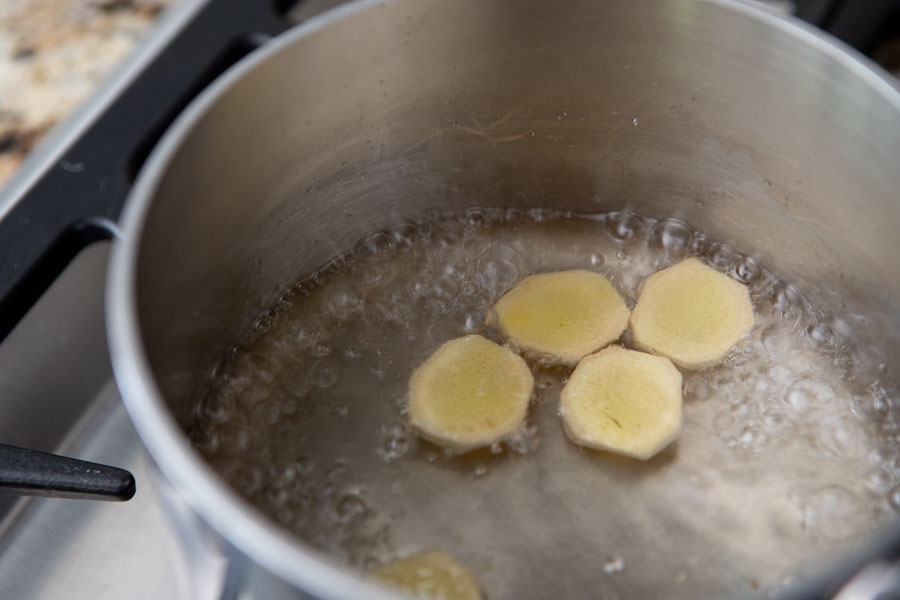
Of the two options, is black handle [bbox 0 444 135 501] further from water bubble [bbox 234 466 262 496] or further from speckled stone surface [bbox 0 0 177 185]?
speckled stone surface [bbox 0 0 177 185]

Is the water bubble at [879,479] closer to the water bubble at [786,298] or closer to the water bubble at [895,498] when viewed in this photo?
the water bubble at [895,498]

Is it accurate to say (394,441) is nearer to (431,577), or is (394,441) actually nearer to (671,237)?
(431,577)

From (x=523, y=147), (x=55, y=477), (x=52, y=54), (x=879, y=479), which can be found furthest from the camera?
(x=52, y=54)

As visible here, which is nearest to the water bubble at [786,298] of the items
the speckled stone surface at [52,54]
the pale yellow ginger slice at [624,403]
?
the pale yellow ginger slice at [624,403]

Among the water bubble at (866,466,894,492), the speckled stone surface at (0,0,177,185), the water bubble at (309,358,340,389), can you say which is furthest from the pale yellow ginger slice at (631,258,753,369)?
the speckled stone surface at (0,0,177,185)

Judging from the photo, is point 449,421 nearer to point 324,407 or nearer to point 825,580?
point 324,407

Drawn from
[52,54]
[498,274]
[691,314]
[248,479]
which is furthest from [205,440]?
[52,54]

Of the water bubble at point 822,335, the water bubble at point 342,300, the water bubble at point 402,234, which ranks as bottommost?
the water bubble at point 342,300

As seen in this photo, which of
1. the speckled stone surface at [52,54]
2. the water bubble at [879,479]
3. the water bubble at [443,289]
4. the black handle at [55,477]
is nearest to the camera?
the black handle at [55,477]
